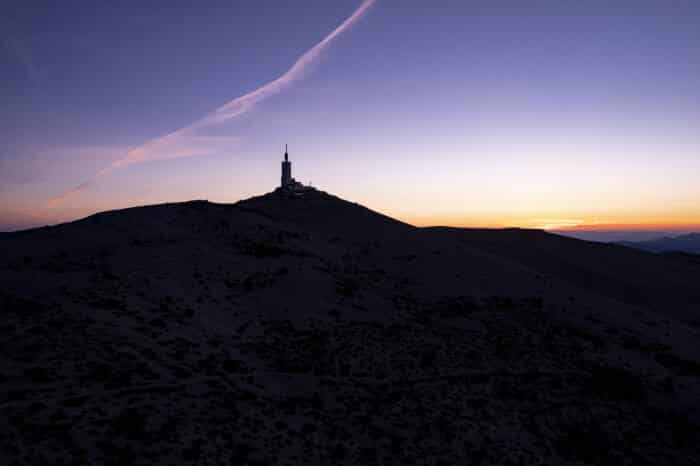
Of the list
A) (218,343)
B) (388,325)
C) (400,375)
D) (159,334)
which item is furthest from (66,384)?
(388,325)

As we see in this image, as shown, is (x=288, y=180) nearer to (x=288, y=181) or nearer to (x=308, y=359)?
(x=288, y=181)

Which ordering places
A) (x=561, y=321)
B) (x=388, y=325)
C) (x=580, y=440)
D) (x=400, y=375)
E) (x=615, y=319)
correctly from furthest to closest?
(x=615, y=319) < (x=561, y=321) < (x=388, y=325) < (x=400, y=375) < (x=580, y=440)

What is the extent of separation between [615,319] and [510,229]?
41.1 metres

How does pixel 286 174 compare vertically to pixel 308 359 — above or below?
above

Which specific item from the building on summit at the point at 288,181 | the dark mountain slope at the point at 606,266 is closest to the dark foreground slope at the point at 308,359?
the dark mountain slope at the point at 606,266

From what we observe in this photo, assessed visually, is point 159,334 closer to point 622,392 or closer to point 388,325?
point 388,325

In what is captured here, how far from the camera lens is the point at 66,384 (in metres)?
15.8

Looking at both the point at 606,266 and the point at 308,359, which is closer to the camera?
the point at 308,359

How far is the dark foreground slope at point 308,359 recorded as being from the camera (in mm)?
15109

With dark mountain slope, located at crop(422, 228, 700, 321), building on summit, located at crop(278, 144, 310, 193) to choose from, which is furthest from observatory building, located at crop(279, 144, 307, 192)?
dark mountain slope, located at crop(422, 228, 700, 321)

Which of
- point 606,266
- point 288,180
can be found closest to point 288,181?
point 288,180

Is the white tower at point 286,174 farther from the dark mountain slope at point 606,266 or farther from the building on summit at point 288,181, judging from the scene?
the dark mountain slope at point 606,266

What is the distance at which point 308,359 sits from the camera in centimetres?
2103

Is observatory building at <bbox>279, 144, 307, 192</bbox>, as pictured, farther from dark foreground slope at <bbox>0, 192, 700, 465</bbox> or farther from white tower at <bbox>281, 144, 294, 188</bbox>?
dark foreground slope at <bbox>0, 192, 700, 465</bbox>
